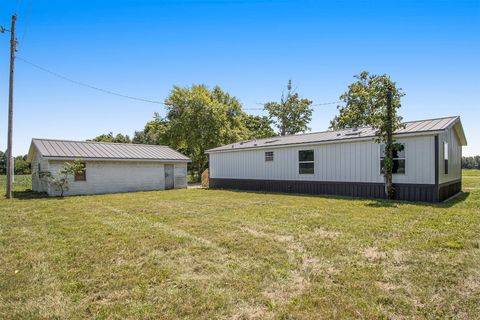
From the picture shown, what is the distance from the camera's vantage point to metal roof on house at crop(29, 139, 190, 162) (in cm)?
1474

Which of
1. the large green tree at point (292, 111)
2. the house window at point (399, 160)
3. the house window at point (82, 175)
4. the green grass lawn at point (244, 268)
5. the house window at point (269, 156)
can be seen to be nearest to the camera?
the green grass lawn at point (244, 268)

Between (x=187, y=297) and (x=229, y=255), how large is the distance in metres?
1.41

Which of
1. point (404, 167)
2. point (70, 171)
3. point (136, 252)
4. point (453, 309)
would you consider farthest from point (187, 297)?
point (70, 171)

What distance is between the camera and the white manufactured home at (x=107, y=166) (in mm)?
14648

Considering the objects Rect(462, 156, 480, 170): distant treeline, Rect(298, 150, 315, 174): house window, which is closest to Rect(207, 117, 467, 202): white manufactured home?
Rect(298, 150, 315, 174): house window

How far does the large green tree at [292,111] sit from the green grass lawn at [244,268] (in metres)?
28.9

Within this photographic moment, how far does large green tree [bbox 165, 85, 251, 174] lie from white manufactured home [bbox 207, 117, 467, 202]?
1016 cm

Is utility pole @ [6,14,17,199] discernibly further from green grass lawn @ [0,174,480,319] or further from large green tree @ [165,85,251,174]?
large green tree @ [165,85,251,174]

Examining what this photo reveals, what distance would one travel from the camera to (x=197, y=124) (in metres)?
27.7

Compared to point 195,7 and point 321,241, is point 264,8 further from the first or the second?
point 321,241

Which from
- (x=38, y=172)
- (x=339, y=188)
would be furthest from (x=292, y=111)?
(x=38, y=172)

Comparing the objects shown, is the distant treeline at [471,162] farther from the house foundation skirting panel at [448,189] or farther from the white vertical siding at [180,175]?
the white vertical siding at [180,175]

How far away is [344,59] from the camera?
611 inches

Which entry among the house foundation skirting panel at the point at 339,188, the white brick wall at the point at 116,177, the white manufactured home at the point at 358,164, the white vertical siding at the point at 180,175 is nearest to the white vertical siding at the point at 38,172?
the white brick wall at the point at 116,177
